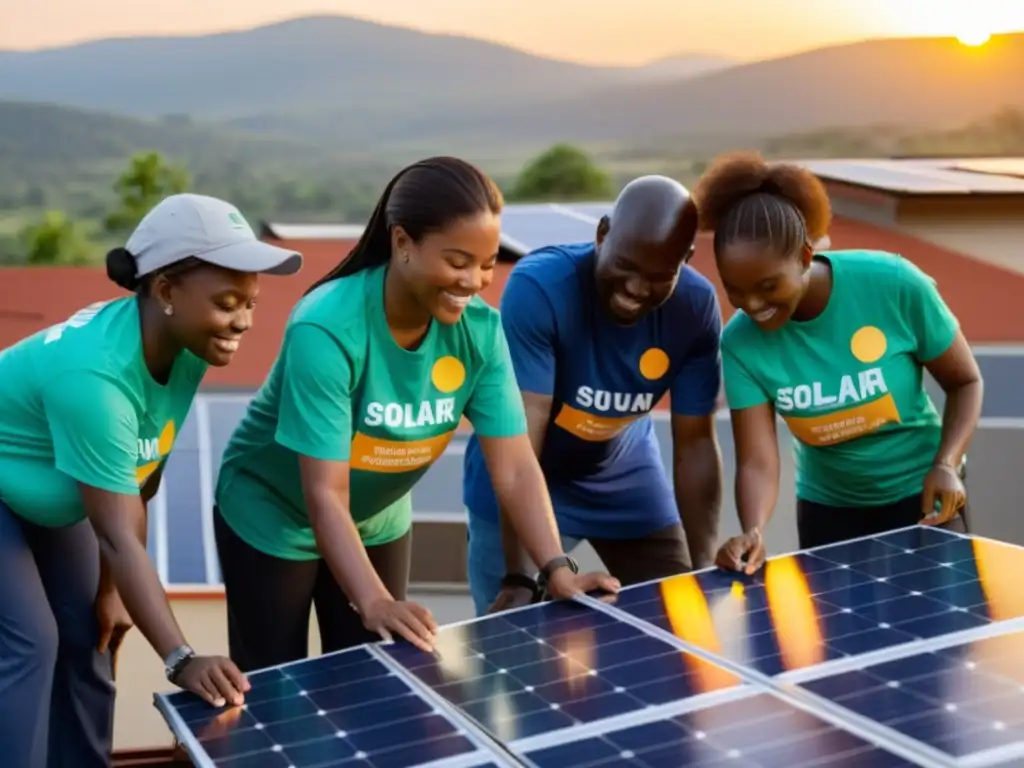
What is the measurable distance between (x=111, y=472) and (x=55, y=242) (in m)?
52.2

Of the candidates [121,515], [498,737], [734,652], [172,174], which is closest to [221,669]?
[121,515]

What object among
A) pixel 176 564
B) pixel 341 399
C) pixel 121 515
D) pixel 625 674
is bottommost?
pixel 176 564

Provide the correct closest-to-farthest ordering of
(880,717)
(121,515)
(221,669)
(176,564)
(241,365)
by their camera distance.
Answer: (880,717) < (221,669) < (121,515) < (176,564) < (241,365)

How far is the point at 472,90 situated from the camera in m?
52.8

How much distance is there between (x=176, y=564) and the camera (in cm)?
889

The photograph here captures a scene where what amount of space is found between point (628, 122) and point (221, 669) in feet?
158

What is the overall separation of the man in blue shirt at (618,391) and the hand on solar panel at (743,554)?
0.51 meters

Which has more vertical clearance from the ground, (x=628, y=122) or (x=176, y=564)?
(x=628, y=122)

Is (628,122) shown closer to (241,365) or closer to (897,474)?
(241,365)

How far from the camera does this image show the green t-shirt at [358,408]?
3104 mm

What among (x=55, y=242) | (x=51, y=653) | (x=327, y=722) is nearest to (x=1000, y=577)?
(x=327, y=722)

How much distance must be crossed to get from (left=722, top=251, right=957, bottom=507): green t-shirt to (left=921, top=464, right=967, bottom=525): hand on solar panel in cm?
14

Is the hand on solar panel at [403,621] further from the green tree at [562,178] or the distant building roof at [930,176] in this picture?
A: the green tree at [562,178]

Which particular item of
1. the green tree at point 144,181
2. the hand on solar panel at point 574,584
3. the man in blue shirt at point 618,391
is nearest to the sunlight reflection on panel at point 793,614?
the hand on solar panel at point 574,584
